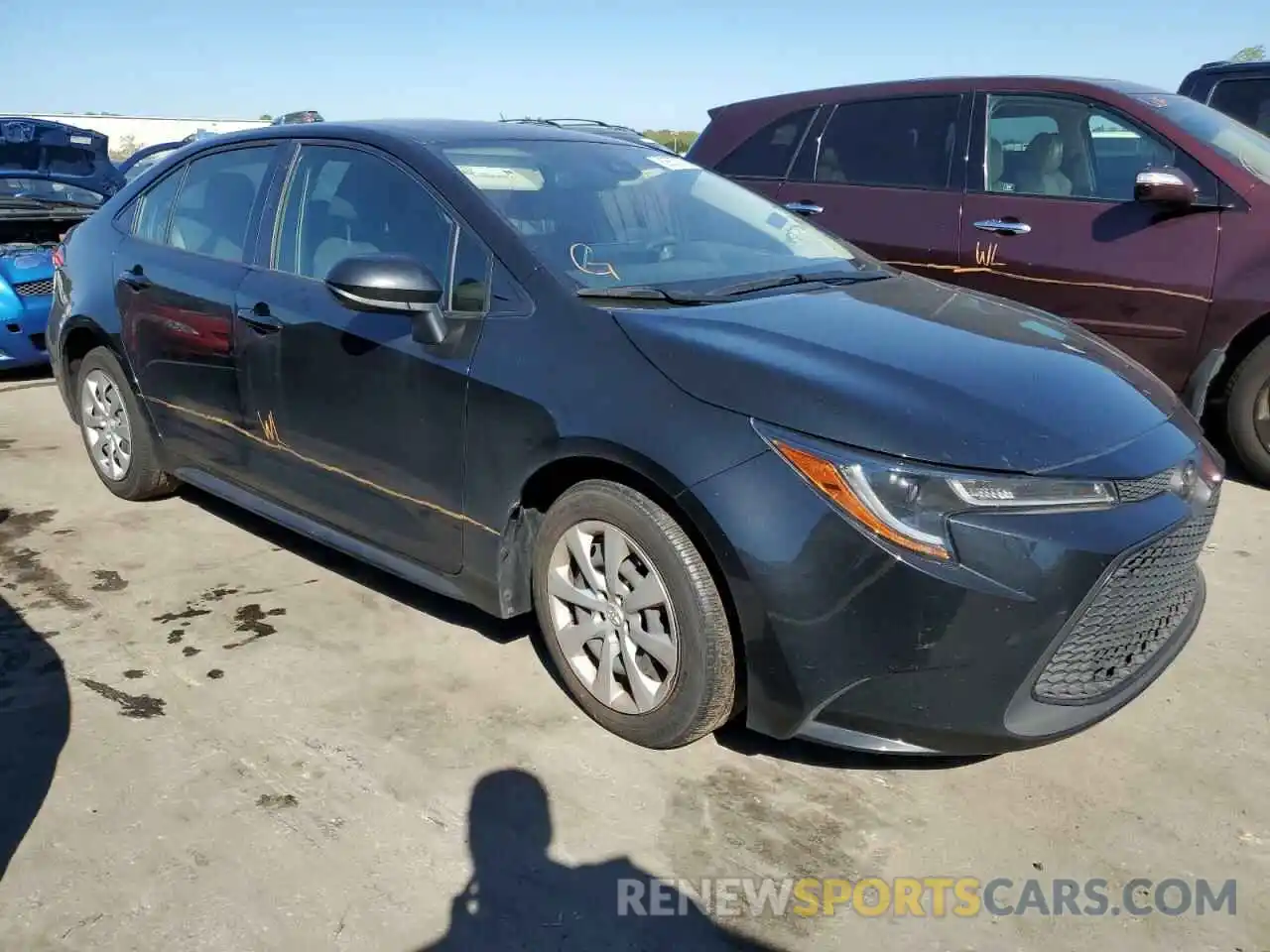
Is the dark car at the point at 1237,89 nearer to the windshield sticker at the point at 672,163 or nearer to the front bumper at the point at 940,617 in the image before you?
the windshield sticker at the point at 672,163

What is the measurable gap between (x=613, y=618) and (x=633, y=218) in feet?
4.41

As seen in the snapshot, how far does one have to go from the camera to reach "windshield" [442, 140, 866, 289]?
10.2 feet

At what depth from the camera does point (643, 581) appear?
2664 mm

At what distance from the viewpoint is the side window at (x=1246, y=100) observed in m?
7.06

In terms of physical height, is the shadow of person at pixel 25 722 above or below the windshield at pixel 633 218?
below

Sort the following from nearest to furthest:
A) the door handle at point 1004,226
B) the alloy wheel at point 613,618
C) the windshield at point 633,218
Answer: the alloy wheel at point 613,618 → the windshield at point 633,218 → the door handle at point 1004,226

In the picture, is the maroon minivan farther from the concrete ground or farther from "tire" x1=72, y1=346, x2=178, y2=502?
"tire" x1=72, y1=346, x2=178, y2=502

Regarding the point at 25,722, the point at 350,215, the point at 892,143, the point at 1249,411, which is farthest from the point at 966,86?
the point at 25,722

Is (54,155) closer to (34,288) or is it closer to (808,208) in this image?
(34,288)

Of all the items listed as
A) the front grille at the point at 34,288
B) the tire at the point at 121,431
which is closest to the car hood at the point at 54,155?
the front grille at the point at 34,288

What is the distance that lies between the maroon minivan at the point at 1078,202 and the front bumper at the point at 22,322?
467cm

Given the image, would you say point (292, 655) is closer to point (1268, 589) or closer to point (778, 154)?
point (1268, 589)

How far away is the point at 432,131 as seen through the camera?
139 inches

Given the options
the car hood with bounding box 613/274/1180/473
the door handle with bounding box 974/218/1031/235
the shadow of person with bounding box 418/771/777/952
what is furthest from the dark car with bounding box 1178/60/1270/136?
the shadow of person with bounding box 418/771/777/952
